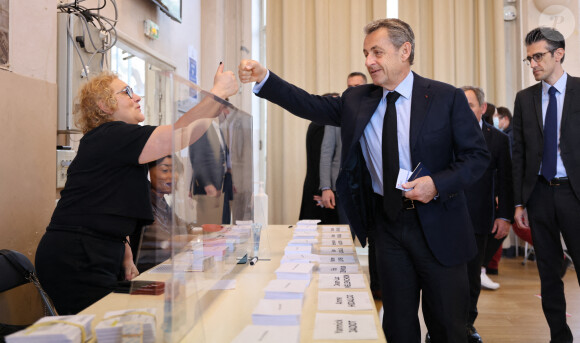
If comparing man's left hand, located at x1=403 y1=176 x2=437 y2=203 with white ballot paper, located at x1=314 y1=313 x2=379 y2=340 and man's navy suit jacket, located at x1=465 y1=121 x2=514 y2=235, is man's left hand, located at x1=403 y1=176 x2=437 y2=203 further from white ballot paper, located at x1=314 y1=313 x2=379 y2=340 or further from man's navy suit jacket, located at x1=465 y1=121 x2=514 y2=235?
man's navy suit jacket, located at x1=465 y1=121 x2=514 y2=235

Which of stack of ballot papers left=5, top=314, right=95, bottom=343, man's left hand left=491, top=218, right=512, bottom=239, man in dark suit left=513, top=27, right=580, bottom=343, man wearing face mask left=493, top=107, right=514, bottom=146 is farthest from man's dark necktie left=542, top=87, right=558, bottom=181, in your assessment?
man wearing face mask left=493, top=107, right=514, bottom=146

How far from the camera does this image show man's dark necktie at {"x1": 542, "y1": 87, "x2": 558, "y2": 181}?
7.77ft

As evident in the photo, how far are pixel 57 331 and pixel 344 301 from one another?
2.09 ft

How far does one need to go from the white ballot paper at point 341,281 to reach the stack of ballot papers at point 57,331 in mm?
615

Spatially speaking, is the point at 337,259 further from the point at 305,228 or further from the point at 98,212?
the point at 98,212

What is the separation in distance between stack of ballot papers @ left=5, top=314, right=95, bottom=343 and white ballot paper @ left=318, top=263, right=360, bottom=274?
2.44 ft

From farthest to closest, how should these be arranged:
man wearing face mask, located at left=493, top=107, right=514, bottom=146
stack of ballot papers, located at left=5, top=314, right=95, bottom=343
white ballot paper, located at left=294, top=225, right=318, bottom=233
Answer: man wearing face mask, located at left=493, top=107, right=514, bottom=146
white ballot paper, located at left=294, top=225, right=318, bottom=233
stack of ballot papers, located at left=5, top=314, right=95, bottom=343

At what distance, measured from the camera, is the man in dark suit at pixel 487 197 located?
2637 mm

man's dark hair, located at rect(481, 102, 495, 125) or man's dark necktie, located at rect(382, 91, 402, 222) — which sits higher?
man's dark hair, located at rect(481, 102, 495, 125)

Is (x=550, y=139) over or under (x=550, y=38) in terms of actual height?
under

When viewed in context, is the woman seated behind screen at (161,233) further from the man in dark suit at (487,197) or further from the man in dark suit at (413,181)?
the man in dark suit at (487,197)

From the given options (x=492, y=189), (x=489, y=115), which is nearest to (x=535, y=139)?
(x=492, y=189)

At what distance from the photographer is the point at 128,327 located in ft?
3.04

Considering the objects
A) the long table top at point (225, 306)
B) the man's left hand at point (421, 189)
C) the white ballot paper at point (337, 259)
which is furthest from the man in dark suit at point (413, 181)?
the long table top at point (225, 306)
